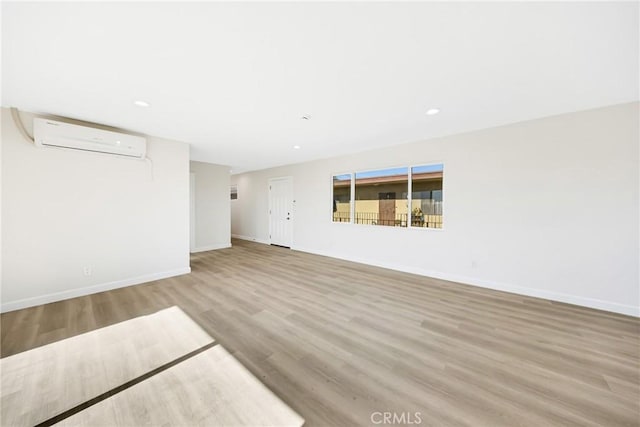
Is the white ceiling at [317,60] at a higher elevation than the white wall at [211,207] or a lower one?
higher

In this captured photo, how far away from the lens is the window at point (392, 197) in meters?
4.05

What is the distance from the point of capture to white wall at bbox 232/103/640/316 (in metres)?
2.64

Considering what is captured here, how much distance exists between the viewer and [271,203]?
22.9 feet

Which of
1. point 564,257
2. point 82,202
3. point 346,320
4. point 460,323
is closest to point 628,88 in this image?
point 564,257

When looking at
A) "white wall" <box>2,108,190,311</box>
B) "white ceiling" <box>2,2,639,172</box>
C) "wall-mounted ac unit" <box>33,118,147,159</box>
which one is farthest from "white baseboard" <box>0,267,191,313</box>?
"white ceiling" <box>2,2,639,172</box>

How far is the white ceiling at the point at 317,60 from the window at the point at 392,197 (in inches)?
49.5

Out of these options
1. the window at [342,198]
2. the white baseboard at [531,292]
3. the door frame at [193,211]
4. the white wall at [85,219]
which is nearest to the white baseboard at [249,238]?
the door frame at [193,211]

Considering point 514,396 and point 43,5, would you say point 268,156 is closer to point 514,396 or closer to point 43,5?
point 43,5

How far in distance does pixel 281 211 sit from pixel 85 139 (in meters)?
4.33

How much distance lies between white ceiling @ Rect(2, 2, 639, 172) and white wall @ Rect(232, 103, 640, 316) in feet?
1.31

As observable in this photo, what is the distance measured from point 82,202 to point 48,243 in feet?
2.07

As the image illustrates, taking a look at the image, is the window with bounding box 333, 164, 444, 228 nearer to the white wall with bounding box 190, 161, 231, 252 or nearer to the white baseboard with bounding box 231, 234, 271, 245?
the white baseboard with bounding box 231, 234, 271, 245

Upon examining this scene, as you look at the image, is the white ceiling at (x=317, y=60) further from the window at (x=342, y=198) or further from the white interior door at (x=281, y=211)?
the white interior door at (x=281, y=211)

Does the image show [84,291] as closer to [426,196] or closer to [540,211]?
[426,196]
